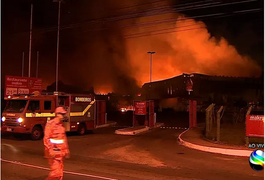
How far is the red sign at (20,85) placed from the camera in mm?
22766

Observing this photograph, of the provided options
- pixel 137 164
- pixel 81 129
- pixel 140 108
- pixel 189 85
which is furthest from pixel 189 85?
pixel 137 164

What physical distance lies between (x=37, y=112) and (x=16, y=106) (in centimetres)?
116

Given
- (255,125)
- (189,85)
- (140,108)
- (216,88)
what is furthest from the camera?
(216,88)

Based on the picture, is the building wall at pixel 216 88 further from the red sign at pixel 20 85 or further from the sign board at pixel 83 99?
the sign board at pixel 83 99

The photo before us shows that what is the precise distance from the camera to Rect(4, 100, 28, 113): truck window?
15145 millimetres

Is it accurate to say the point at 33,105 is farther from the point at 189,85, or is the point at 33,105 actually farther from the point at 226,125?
the point at 189,85

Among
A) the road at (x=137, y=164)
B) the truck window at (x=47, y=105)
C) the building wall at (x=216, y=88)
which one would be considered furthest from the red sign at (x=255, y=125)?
the building wall at (x=216, y=88)

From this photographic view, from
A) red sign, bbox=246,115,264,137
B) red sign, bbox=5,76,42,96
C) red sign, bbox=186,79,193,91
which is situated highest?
red sign, bbox=186,79,193,91

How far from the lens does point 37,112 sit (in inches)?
603

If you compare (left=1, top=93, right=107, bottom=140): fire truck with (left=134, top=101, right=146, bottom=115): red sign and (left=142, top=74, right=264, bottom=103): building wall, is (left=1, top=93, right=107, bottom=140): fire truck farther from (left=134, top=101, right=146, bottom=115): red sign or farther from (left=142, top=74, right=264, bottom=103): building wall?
(left=142, top=74, right=264, bottom=103): building wall

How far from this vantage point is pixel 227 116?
27.2m

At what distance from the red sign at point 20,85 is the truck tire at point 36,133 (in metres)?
8.46

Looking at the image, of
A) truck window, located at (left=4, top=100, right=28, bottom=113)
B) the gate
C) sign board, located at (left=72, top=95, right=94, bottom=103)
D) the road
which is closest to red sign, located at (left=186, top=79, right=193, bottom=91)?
the gate

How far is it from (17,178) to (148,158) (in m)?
4.87
